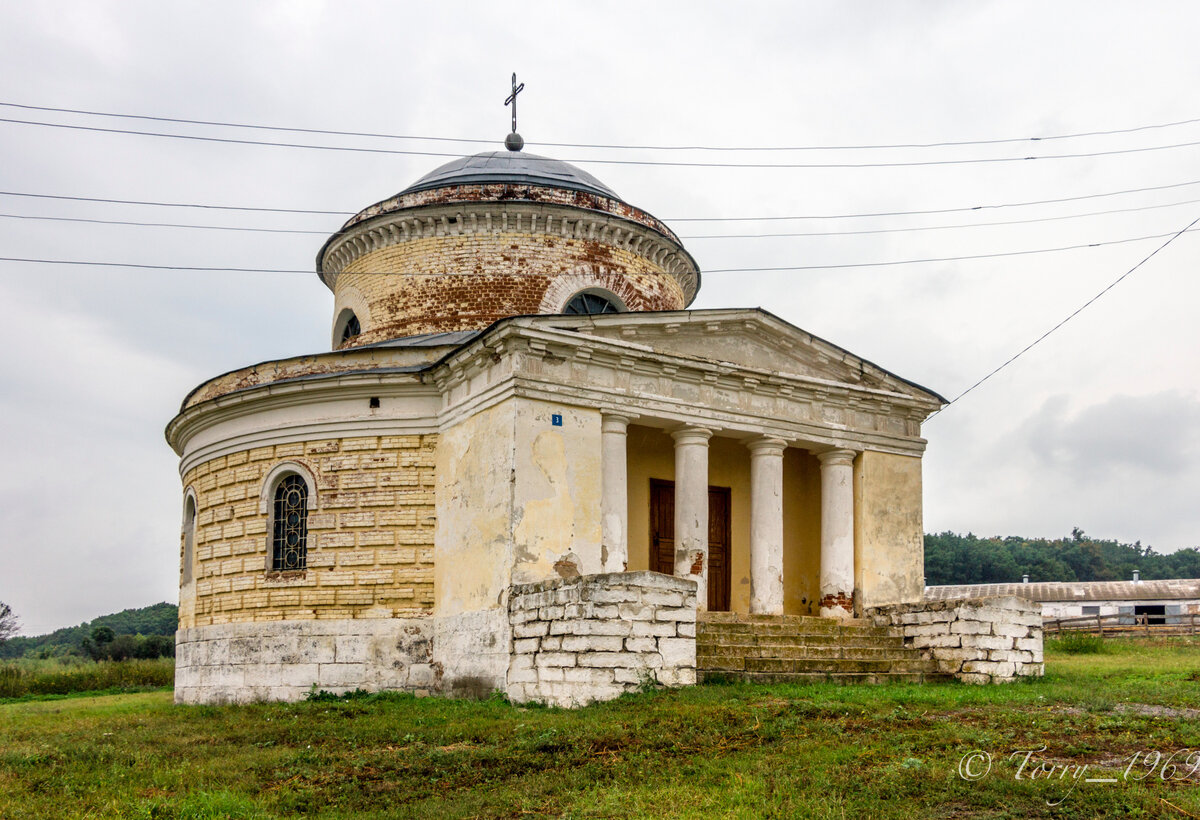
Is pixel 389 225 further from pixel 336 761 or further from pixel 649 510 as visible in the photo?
pixel 336 761

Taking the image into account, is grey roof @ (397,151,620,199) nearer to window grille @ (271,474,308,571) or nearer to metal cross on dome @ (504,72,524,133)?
metal cross on dome @ (504,72,524,133)

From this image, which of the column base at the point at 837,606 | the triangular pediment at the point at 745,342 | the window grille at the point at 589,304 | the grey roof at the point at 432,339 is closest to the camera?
the triangular pediment at the point at 745,342

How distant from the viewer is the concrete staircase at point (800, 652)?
1485 cm

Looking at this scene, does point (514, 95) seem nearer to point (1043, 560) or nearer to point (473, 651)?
point (473, 651)

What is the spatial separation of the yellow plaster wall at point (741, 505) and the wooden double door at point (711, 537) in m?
0.11

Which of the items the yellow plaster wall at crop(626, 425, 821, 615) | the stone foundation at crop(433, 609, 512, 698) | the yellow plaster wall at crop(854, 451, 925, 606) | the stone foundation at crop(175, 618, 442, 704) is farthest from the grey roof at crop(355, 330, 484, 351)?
the yellow plaster wall at crop(854, 451, 925, 606)

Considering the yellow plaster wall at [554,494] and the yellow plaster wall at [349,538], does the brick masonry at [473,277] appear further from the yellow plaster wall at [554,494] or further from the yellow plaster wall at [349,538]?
the yellow plaster wall at [554,494]

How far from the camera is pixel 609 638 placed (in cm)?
1330

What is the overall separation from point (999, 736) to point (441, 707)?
7.35 meters

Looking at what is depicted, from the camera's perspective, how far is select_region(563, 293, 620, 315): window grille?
22422mm

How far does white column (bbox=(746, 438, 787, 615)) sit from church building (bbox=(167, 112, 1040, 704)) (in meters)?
0.04

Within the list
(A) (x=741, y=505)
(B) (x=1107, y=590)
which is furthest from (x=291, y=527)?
(B) (x=1107, y=590)

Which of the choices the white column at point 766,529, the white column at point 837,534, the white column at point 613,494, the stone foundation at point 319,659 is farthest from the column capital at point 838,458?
the stone foundation at point 319,659

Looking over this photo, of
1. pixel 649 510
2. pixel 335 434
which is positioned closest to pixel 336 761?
pixel 335 434
